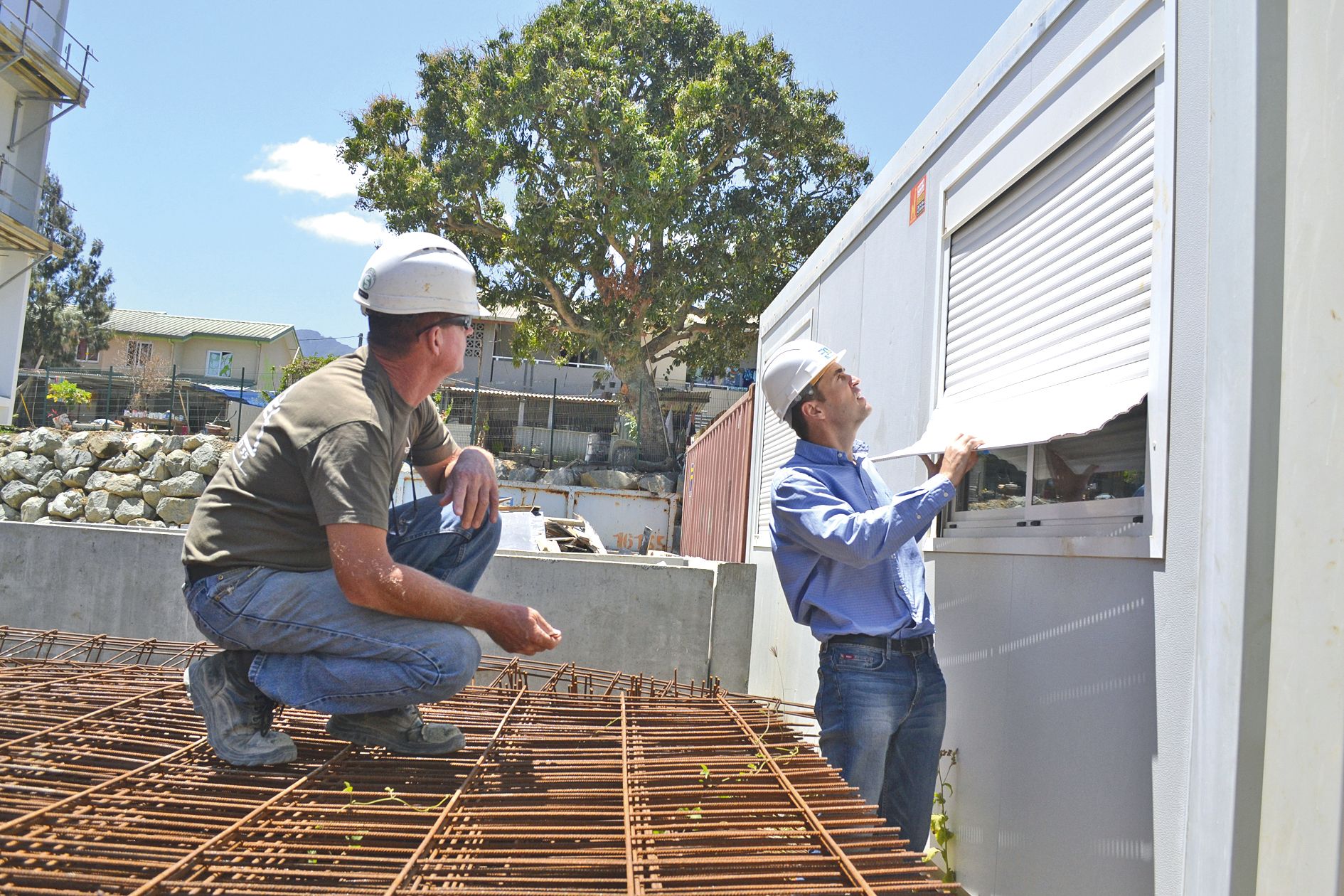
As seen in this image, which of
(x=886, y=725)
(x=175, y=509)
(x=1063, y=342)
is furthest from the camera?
(x=175, y=509)

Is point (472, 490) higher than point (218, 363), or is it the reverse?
point (218, 363)

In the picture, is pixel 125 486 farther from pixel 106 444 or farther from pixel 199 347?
pixel 199 347

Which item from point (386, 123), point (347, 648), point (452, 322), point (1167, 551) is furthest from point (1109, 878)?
point (386, 123)

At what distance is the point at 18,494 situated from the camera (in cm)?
1706

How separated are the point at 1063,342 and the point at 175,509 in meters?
16.2

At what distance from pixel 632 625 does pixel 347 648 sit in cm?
422

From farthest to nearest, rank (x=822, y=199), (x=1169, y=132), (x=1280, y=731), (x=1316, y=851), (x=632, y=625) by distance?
(x=822, y=199), (x=632, y=625), (x=1169, y=132), (x=1280, y=731), (x=1316, y=851)

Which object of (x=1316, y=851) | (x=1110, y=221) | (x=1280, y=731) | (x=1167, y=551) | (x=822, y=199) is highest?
(x=822, y=199)

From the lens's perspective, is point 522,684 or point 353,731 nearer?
point 353,731

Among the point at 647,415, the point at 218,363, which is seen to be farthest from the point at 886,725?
the point at 218,363

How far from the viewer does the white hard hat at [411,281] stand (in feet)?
8.68

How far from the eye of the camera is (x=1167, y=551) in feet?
7.18

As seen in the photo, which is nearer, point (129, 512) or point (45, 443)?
point (129, 512)

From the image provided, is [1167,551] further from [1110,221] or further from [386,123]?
[386,123]
